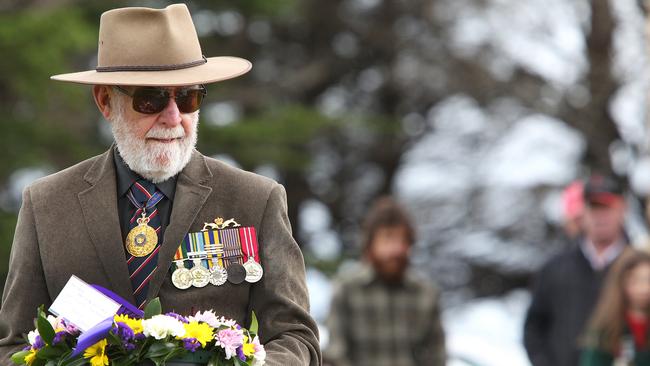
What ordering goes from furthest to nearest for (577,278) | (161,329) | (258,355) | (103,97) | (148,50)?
(577,278) → (103,97) → (148,50) → (258,355) → (161,329)

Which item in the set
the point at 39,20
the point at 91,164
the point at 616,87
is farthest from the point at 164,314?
the point at 616,87

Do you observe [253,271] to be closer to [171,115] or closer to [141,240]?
[141,240]

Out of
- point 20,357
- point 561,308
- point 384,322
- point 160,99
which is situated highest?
point 160,99

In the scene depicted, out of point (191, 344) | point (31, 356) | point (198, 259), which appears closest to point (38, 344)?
point (31, 356)

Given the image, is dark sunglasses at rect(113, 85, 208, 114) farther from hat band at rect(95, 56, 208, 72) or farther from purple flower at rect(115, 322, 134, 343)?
purple flower at rect(115, 322, 134, 343)

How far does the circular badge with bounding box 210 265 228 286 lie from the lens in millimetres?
4188

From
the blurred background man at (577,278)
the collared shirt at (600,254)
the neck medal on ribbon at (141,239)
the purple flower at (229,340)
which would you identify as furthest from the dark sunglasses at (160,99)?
the collared shirt at (600,254)

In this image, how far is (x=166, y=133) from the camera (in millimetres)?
4191

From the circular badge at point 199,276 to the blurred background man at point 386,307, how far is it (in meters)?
3.80

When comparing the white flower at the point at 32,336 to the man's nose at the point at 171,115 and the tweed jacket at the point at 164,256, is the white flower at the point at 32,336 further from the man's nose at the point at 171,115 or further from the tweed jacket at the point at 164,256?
the man's nose at the point at 171,115

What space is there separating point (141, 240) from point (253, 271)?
12.8 inches

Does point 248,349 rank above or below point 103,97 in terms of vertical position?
below

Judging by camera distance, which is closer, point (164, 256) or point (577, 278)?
point (164, 256)

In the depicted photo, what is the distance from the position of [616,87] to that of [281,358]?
15.2 m
